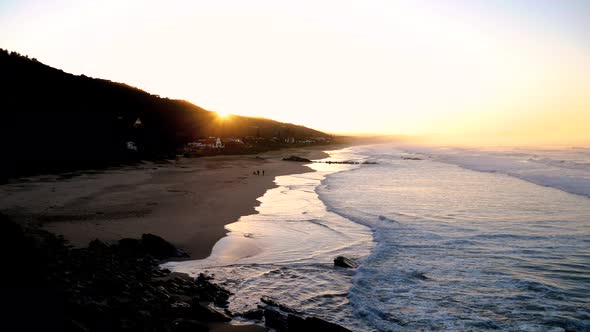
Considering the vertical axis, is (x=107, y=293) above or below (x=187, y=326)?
above

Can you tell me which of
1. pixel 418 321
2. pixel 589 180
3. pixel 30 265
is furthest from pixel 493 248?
pixel 589 180

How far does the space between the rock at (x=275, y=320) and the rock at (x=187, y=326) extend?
1226 mm

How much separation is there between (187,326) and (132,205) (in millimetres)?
14454

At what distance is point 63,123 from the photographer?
40281mm

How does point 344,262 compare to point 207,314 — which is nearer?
point 207,314

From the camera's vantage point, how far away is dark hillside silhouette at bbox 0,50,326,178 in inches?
1347

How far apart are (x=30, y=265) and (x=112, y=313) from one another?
148 centimetres

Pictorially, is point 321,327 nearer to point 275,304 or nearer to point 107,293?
point 275,304

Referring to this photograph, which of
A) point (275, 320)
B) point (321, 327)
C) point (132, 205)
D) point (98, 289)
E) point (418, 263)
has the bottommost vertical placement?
point (418, 263)

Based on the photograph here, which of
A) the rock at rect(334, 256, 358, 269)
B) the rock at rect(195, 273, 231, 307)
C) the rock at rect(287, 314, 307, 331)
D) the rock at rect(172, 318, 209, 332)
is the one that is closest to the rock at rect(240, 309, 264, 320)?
the rock at rect(195, 273, 231, 307)

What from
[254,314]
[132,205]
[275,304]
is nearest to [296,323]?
[254,314]

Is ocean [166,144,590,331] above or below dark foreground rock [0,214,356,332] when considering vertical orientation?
below

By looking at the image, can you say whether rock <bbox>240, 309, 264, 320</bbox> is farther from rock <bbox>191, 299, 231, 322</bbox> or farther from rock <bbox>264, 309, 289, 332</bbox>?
rock <bbox>191, 299, 231, 322</bbox>

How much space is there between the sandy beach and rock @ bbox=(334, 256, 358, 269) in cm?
433
